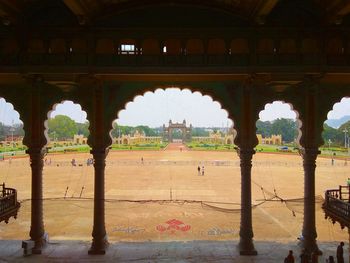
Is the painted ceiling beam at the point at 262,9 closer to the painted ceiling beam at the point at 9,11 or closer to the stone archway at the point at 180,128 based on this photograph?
the painted ceiling beam at the point at 9,11

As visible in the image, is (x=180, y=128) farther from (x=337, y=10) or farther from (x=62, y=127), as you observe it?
(x=337, y=10)

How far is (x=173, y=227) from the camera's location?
16922 mm

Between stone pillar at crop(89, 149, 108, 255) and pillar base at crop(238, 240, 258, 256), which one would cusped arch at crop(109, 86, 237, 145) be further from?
pillar base at crop(238, 240, 258, 256)

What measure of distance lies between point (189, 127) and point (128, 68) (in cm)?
13456

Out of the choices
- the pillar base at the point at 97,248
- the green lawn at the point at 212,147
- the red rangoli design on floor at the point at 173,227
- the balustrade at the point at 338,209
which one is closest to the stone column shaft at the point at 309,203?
the balustrade at the point at 338,209

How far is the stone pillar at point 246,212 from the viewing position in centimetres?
1200

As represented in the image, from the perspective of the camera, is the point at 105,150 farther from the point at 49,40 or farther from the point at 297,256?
the point at 297,256

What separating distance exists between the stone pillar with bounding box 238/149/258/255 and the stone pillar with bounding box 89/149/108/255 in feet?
16.3

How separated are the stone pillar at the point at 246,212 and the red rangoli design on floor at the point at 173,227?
4.85 m

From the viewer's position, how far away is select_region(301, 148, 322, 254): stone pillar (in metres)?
12.1

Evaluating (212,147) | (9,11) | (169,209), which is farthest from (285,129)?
(9,11)

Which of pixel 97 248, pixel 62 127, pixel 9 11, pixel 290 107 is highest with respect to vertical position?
pixel 9 11

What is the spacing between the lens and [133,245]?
42.8ft

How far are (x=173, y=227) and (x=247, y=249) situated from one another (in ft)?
18.6
